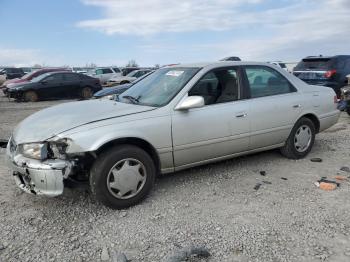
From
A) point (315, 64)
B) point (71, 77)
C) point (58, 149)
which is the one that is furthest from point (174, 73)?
point (71, 77)

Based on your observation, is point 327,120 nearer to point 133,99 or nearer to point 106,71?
point 133,99

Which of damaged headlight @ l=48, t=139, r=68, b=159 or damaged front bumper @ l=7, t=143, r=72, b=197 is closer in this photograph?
damaged front bumper @ l=7, t=143, r=72, b=197

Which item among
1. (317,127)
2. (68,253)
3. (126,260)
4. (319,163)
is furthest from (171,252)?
(317,127)

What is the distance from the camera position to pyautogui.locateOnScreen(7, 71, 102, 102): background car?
17188mm

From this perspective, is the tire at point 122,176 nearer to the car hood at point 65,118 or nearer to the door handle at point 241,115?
the car hood at point 65,118

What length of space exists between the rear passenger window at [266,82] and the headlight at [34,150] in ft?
9.26

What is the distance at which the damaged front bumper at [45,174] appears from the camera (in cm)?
362

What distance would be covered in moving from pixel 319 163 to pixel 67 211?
12.1ft

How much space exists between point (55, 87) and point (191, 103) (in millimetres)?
14878

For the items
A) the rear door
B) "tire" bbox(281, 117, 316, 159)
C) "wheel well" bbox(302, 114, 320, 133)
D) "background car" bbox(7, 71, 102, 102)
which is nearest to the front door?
the rear door

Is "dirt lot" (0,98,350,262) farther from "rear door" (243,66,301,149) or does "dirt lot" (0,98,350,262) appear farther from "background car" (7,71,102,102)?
"background car" (7,71,102,102)

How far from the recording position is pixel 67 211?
4.00 metres

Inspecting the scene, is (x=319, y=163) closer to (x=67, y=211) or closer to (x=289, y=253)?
(x=289, y=253)

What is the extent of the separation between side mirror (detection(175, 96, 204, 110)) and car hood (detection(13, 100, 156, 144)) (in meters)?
0.34
